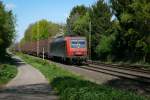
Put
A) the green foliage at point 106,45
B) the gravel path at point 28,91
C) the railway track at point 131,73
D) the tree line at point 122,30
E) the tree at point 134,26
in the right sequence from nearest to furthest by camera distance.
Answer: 1. the gravel path at point 28,91
2. the railway track at point 131,73
3. the tree at point 134,26
4. the tree line at point 122,30
5. the green foliage at point 106,45

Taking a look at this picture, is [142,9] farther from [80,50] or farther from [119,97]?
[119,97]

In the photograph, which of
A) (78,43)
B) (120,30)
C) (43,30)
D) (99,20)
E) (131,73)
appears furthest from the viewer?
(43,30)

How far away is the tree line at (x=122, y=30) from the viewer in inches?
1978

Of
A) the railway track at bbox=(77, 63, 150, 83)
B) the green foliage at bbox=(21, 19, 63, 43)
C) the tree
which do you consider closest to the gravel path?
the railway track at bbox=(77, 63, 150, 83)

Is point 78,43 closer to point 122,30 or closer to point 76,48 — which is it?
point 76,48

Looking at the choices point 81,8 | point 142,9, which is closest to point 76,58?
point 142,9

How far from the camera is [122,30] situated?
56.8 meters

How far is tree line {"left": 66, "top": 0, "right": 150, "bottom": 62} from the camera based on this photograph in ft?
165

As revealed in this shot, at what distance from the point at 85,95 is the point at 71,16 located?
112114 millimetres

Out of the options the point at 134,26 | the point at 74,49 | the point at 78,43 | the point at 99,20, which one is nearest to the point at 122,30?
the point at 134,26

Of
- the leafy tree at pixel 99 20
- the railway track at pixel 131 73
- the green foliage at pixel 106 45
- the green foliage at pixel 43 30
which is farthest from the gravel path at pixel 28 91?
the green foliage at pixel 43 30

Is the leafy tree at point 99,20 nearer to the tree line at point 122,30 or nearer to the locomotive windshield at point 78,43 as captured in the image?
the tree line at point 122,30

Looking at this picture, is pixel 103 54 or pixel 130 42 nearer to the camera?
pixel 130 42

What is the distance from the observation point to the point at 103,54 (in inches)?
Answer: 2687
